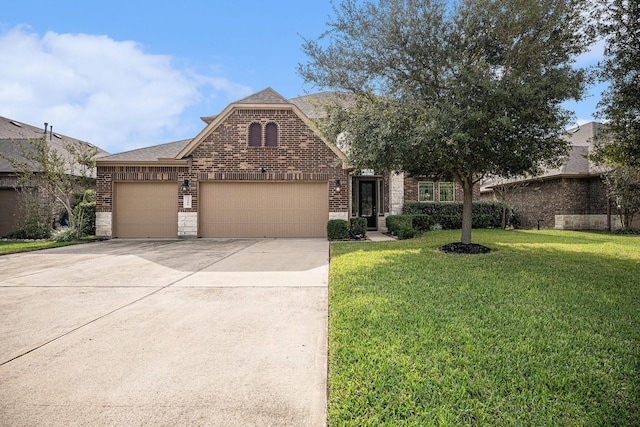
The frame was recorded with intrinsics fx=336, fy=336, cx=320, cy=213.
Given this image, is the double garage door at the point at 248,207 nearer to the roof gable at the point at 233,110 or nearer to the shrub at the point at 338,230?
the shrub at the point at 338,230

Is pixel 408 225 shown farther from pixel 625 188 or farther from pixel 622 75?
pixel 625 188

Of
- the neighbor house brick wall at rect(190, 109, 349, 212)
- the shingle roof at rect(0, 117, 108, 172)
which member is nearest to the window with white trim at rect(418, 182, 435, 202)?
the neighbor house brick wall at rect(190, 109, 349, 212)

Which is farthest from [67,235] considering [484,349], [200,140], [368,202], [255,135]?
[484,349]

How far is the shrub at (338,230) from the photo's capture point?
12.4 metres

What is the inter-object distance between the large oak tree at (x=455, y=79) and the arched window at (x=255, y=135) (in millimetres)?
4779

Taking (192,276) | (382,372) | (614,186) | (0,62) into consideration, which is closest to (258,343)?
(382,372)

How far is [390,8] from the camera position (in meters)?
8.20

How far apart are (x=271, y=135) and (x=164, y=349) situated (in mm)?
10972

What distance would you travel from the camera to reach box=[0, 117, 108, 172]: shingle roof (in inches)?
657

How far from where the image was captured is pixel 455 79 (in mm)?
7469

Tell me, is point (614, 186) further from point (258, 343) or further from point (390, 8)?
point (258, 343)

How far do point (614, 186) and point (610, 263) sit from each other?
33.6 feet

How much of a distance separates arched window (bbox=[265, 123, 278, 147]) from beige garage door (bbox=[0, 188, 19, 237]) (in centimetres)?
1223

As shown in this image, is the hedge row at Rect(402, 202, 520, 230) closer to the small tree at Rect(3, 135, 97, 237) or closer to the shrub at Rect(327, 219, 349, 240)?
the shrub at Rect(327, 219, 349, 240)
